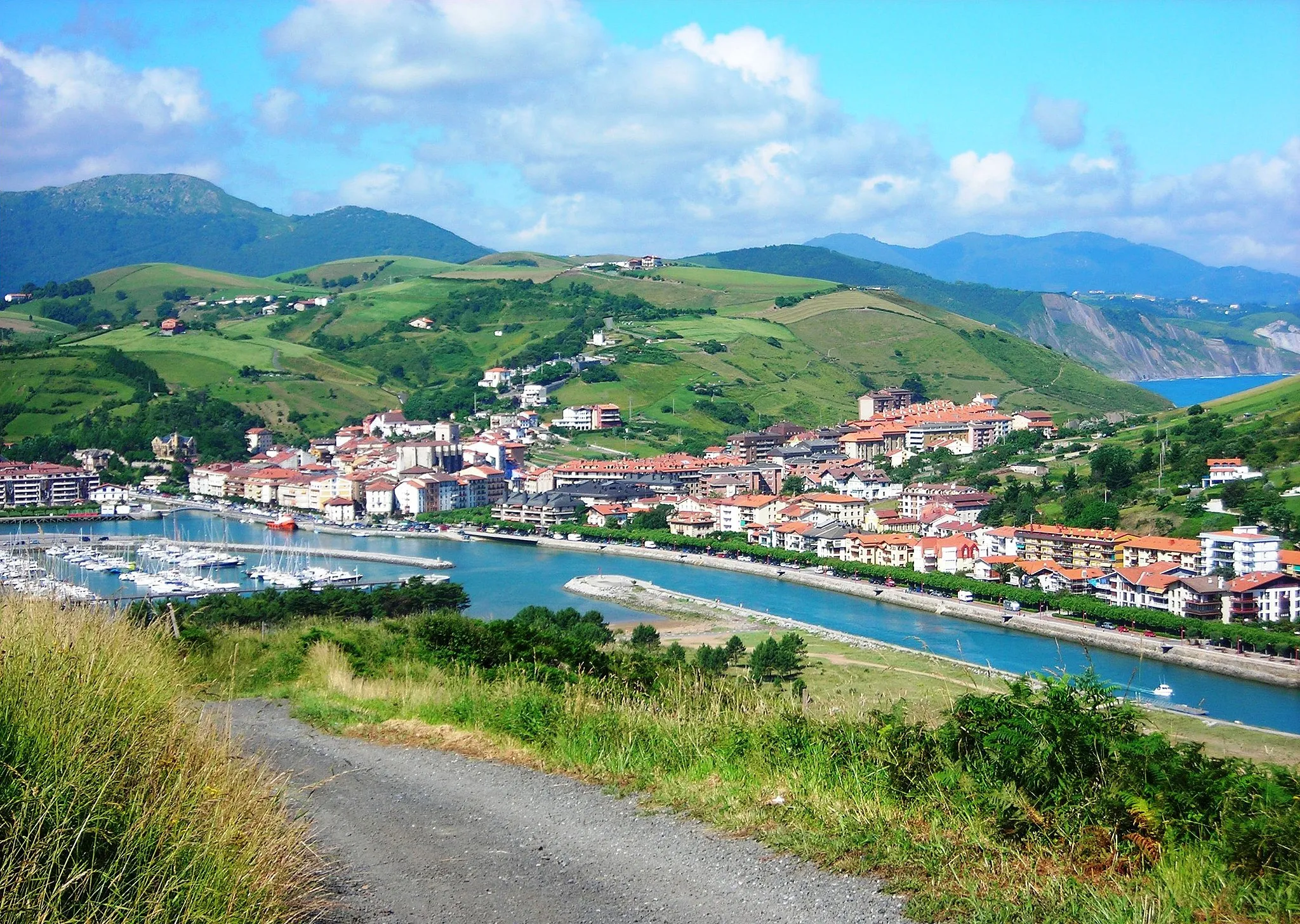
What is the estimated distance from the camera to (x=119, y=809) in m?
1.68

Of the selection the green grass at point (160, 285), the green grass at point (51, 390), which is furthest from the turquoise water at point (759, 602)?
the green grass at point (160, 285)

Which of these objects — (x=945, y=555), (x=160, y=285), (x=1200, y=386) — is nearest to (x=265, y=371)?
(x=160, y=285)

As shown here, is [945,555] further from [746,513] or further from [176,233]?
[176,233]

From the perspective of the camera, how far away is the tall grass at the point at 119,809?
155 cm

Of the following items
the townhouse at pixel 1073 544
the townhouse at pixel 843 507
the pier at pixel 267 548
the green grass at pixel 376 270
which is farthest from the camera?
the green grass at pixel 376 270

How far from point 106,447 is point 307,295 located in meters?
30.7

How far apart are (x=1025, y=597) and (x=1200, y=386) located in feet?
199

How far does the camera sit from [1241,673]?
47.3ft

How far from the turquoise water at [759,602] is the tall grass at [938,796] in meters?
5.77

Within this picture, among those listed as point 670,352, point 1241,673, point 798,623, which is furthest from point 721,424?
point 1241,673

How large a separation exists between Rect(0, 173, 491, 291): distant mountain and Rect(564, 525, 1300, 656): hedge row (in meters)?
110

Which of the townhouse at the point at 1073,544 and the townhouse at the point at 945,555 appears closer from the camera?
the townhouse at the point at 1073,544

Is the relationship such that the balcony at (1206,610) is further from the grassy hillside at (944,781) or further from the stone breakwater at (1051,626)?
the grassy hillside at (944,781)

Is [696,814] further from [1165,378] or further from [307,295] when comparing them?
[1165,378]
